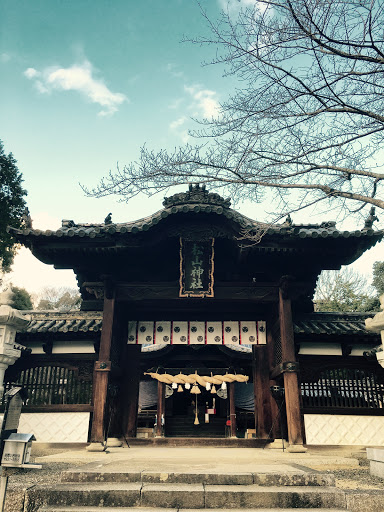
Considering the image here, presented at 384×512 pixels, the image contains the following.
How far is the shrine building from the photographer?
10.4 m

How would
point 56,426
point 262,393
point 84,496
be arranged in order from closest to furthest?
point 84,496
point 56,426
point 262,393

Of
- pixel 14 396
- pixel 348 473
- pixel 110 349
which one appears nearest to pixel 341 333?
pixel 348 473

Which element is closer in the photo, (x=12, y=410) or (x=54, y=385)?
(x=12, y=410)

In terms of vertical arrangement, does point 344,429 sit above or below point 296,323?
below

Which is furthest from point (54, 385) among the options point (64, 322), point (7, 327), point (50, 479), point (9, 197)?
point (9, 197)

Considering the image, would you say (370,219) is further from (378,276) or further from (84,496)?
(378,276)

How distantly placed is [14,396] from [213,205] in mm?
6559

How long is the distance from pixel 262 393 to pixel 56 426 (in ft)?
20.5

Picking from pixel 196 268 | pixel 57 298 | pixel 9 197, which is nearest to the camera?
pixel 196 268

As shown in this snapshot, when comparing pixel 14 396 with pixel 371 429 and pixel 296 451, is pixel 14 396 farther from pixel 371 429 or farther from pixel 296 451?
pixel 371 429

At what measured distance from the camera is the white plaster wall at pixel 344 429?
11.2m

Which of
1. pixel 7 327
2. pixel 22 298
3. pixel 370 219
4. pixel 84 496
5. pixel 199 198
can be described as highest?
pixel 22 298

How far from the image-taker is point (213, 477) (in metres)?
5.80

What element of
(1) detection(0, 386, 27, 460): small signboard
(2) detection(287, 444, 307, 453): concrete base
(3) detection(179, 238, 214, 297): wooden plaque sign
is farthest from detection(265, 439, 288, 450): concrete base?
(1) detection(0, 386, 27, 460): small signboard
